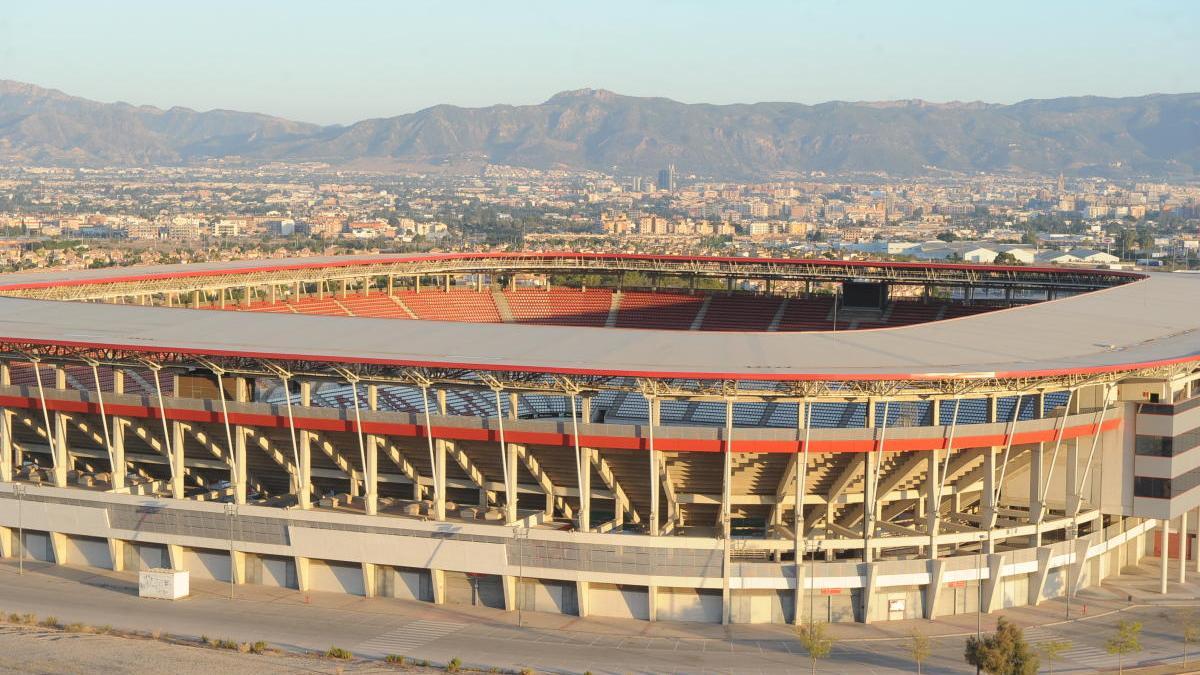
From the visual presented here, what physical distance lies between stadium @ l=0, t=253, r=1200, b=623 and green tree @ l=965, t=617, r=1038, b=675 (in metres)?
7.30

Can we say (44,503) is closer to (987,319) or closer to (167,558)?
(167,558)

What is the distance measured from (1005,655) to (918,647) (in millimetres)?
2722

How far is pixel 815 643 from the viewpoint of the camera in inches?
1719

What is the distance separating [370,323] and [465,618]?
1495 cm

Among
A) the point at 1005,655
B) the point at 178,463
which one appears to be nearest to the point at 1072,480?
the point at 1005,655

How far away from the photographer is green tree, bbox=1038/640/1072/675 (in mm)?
45062

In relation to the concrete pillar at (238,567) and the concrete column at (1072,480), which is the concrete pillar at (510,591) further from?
the concrete column at (1072,480)

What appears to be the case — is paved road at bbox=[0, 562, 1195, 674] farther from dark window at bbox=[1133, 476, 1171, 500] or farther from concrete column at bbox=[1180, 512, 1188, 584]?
concrete column at bbox=[1180, 512, 1188, 584]

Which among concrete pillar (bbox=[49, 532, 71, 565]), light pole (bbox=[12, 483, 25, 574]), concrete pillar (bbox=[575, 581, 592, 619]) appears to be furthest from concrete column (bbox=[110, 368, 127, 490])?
concrete pillar (bbox=[575, 581, 592, 619])

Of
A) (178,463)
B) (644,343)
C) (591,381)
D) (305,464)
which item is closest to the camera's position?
(591,381)

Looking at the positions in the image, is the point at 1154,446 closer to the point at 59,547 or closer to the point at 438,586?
the point at 438,586

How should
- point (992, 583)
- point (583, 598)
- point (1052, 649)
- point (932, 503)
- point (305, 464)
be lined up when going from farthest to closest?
1. point (305, 464)
2. point (992, 583)
3. point (932, 503)
4. point (583, 598)
5. point (1052, 649)

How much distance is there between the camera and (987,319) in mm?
64562

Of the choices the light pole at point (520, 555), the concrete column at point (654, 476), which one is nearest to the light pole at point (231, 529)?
the light pole at point (520, 555)
